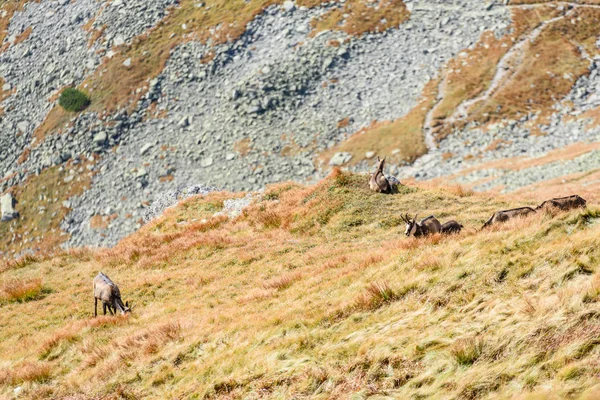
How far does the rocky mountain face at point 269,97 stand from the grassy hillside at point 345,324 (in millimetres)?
28993

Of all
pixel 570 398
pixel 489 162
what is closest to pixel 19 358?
pixel 570 398

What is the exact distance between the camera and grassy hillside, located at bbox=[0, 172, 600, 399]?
20.8ft

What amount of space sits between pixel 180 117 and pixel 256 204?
1226 inches

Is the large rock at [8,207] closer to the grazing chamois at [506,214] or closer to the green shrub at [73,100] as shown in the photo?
the green shrub at [73,100]

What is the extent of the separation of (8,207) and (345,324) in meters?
55.6

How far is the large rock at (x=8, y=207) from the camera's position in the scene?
5234cm

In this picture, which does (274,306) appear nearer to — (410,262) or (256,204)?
(410,262)

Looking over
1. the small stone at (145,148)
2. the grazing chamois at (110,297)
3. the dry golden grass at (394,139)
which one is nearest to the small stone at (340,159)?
the dry golden grass at (394,139)

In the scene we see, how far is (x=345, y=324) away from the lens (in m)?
9.12

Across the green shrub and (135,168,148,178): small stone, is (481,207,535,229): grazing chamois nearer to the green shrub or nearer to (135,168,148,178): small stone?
(135,168,148,178): small stone

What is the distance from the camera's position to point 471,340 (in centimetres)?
681

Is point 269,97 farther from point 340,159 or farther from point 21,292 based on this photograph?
point 21,292

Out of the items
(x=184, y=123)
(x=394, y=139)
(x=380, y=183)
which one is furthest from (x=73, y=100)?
(x=380, y=183)

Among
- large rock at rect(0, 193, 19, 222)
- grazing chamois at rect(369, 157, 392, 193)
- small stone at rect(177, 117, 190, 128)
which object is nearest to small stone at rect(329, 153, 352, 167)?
small stone at rect(177, 117, 190, 128)
